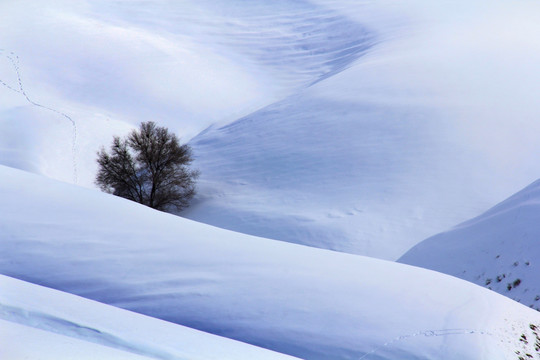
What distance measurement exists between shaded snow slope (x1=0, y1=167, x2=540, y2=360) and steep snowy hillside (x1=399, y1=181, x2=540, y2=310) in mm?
5616

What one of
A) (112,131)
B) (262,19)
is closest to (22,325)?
(112,131)

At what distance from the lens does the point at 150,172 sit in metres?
27.5

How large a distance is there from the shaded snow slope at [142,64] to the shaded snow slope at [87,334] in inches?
931

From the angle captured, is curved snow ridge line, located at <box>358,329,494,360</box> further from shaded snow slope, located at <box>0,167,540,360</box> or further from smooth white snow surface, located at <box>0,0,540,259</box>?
smooth white snow surface, located at <box>0,0,540,259</box>

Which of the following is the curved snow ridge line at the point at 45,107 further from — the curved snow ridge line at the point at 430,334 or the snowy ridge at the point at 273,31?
the curved snow ridge line at the point at 430,334

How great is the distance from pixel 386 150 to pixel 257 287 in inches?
859

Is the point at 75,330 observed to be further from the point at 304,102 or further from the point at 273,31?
the point at 273,31

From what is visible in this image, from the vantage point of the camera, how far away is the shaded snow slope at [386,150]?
2152 centimetres

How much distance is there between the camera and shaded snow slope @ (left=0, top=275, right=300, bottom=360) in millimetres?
2717

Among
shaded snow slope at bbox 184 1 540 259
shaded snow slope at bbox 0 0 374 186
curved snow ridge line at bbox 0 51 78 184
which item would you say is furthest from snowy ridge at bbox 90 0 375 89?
curved snow ridge line at bbox 0 51 78 184

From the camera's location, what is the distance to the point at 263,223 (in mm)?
21641

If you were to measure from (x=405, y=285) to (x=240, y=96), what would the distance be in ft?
112

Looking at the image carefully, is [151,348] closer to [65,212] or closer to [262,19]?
[65,212]

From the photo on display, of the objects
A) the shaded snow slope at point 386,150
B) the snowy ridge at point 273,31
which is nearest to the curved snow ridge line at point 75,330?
the shaded snow slope at point 386,150
